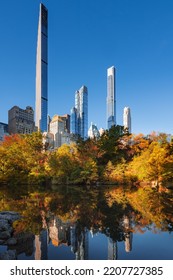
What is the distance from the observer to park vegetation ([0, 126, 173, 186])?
2083cm

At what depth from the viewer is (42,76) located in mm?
121938

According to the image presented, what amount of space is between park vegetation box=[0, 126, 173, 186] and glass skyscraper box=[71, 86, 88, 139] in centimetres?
13312

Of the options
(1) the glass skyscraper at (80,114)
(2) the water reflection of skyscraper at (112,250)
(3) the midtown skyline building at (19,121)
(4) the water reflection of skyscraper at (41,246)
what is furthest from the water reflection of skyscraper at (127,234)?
(1) the glass skyscraper at (80,114)

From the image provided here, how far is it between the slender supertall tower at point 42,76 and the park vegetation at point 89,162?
99.2 metres

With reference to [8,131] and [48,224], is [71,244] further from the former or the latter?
[8,131]

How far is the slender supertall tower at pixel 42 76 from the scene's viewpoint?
400ft

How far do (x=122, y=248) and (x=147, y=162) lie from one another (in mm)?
16342

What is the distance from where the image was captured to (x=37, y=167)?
2361cm

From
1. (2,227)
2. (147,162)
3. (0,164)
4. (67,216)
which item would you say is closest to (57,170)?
(0,164)

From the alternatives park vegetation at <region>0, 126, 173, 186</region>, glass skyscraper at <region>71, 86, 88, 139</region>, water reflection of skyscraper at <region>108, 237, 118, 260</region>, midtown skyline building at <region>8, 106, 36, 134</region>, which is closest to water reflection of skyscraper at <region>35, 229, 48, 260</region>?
water reflection of skyscraper at <region>108, 237, 118, 260</region>

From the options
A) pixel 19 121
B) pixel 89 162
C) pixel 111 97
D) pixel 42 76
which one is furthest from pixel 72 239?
pixel 111 97

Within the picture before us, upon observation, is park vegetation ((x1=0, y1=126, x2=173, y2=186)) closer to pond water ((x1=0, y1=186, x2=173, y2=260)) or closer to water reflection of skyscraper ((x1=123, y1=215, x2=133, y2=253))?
pond water ((x1=0, y1=186, x2=173, y2=260))

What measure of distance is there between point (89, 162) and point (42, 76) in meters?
107

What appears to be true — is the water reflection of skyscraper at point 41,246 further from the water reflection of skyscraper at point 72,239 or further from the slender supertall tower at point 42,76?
the slender supertall tower at point 42,76
